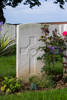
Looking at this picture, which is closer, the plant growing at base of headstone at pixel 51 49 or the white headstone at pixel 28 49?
the white headstone at pixel 28 49

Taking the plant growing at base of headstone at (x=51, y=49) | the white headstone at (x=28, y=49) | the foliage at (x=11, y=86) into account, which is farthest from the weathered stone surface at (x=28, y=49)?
the foliage at (x=11, y=86)

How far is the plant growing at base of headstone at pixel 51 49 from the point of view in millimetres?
6551

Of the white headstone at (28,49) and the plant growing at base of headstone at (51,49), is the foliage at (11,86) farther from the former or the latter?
the plant growing at base of headstone at (51,49)

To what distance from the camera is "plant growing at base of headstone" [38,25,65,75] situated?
21.5ft

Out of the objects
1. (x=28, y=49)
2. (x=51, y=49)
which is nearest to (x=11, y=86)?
(x=28, y=49)

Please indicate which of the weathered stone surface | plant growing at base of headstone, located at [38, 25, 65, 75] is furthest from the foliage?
plant growing at base of headstone, located at [38, 25, 65, 75]

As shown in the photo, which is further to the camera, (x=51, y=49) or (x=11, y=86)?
(x=51, y=49)

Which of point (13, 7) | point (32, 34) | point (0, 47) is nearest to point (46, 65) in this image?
point (32, 34)

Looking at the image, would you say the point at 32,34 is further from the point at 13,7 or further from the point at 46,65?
the point at 13,7

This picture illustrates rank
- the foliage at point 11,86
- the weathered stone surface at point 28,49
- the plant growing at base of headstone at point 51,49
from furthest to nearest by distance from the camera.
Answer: the plant growing at base of headstone at point 51,49, the weathered stone surface at point 28,49, the foliage at point 11,86

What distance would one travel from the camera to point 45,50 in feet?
21.7

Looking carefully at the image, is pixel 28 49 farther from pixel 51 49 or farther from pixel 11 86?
pixel 11 86

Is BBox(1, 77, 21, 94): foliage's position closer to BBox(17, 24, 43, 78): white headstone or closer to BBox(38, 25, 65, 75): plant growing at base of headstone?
BBox(17, 24, 43, 78): white headstone

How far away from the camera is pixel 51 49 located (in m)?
6.52
